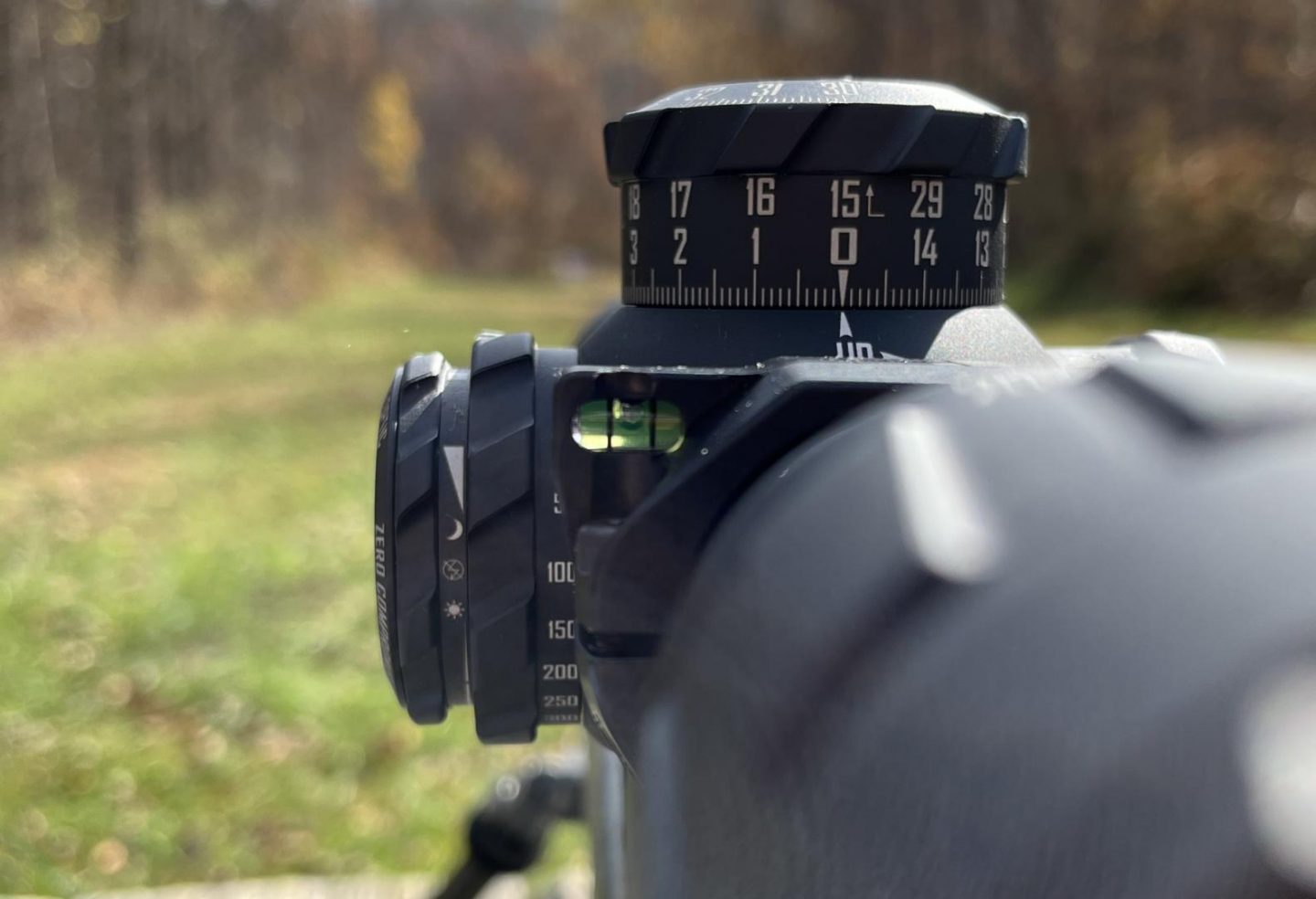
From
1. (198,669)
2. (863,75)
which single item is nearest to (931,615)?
(198,669)

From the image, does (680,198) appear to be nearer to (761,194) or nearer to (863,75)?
(761,194)

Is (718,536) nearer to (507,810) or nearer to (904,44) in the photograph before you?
(507,810)

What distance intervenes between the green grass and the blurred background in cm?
1

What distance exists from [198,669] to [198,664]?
0.13 ft

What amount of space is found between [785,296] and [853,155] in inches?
4.3

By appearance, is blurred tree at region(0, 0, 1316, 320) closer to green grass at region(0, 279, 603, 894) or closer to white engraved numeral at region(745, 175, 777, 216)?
green grass at region(0, 279, 603, 894)

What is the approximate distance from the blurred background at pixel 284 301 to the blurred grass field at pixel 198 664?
0.04 feet

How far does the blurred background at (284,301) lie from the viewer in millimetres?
2959

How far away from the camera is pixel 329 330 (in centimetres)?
1155

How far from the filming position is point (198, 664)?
Answer: 3477 millimetres

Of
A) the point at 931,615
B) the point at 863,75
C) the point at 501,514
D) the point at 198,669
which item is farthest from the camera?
the point at 863,75

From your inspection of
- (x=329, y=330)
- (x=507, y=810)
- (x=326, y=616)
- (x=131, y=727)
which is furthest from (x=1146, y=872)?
(x=329, y=330)

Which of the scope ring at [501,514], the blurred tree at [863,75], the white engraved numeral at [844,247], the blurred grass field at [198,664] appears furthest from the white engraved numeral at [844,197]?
the blurred tree at [863,75]

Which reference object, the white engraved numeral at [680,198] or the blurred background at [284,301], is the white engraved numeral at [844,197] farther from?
the blurred background at [284,301]
